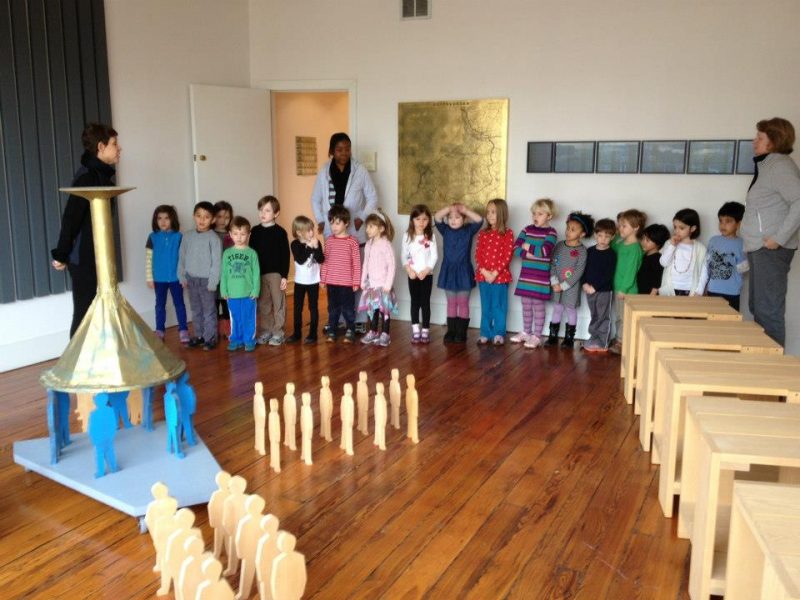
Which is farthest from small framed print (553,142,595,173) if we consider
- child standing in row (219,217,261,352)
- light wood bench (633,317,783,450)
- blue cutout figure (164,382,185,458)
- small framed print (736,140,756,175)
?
blue cutout figure (164,382,185,458)

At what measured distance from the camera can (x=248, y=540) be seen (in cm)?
245

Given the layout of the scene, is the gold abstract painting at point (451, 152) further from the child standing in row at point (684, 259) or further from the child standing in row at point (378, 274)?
the child standing in row at point (684, 259)

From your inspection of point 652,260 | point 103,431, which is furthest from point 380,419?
point 652,260

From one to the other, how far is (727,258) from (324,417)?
3.46 m

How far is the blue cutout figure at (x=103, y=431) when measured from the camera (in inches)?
126

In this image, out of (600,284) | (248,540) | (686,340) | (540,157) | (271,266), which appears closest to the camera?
(248,540)

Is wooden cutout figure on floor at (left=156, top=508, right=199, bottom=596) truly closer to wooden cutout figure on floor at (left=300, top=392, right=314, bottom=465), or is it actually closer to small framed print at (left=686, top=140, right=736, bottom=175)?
wooden cutout figure on floor at (left=300, top=392, right=314, bottom=465)

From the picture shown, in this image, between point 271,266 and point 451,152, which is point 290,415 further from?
point 451,152

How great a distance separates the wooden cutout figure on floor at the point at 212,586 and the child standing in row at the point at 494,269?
174 inches

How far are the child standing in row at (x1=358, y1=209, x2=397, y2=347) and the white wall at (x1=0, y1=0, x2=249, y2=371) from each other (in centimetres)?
200

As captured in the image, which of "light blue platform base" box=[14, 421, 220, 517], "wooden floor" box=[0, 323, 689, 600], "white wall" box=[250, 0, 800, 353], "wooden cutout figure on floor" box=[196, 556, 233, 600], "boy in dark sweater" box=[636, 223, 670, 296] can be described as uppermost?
"white wall" box=[250, 0, 800, 353]

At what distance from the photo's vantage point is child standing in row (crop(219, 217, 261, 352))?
5973mm

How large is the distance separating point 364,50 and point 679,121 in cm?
298

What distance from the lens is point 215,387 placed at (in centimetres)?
506
